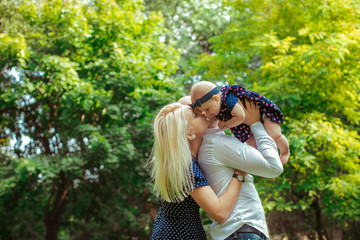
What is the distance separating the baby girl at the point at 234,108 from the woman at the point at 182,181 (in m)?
0.09

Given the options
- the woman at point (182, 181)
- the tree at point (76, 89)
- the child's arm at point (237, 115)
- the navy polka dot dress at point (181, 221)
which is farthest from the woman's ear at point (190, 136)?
the tree at point (76, 89)

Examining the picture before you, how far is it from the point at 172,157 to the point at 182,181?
0.14 m

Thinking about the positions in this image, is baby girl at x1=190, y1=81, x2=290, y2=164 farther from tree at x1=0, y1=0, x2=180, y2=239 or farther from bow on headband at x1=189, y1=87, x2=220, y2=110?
tree at x1=0, y1=0, x2=180, y2=239

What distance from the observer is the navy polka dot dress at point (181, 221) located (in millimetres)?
1891

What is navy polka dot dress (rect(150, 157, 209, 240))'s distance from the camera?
6.20 ft

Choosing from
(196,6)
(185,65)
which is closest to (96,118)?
(185,65)

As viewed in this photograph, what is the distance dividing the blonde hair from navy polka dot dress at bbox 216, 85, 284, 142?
0.23 metres

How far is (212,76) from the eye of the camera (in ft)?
26.3

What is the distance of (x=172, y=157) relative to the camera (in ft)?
6.02

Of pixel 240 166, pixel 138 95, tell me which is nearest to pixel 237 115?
pixel 240 166

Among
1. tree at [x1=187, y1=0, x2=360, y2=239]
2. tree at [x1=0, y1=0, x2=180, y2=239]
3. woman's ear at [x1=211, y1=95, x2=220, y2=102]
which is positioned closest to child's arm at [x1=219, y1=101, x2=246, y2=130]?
woman's ear at [x1=211, y1=95, x2=220, y2=102]

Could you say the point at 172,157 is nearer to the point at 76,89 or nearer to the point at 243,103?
the point at 243,103

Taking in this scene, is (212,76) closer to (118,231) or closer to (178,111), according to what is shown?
(178,111)

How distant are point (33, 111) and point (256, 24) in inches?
288
